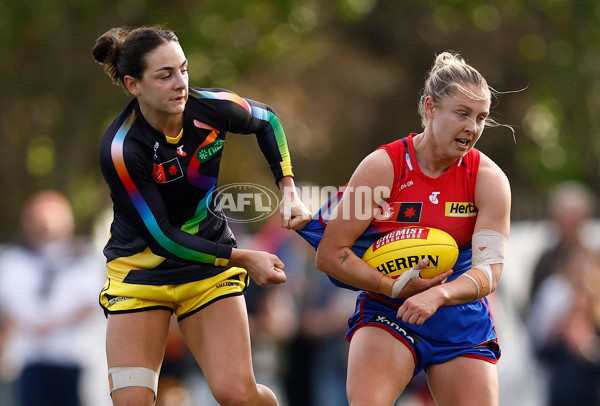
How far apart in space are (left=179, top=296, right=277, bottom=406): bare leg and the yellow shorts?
0.05 metres

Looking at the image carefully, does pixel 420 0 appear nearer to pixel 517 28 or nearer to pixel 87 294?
pixel 517 28

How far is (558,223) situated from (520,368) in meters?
1.62

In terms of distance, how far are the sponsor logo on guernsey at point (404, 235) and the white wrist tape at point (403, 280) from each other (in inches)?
7.0

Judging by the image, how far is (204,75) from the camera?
17.0 metres

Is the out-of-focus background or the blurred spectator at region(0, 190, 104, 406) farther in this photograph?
the out-of-focus background

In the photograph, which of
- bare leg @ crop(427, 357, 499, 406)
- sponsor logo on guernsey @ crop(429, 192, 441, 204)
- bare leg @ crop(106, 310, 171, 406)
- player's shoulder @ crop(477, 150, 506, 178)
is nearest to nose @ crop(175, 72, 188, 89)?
bare leg @ crop(106, 310, 171, 406)

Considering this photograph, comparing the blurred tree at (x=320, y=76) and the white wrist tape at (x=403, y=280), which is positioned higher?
the blurred tree at (x=320, y=76)

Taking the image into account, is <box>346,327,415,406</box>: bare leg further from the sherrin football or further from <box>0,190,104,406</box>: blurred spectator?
<box>0,190,104,406</box>: blurred spectator

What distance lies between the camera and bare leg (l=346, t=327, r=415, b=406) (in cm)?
502

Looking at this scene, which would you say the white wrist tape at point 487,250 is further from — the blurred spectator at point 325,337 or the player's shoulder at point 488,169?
the blurred spectator at point 325,337

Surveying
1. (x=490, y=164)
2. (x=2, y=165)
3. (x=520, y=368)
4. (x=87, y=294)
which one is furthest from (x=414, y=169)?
(x=2, y=165)

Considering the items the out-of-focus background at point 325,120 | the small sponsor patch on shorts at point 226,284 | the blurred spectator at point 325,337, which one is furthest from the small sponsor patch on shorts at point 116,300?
the blurred spectator at point 325,337

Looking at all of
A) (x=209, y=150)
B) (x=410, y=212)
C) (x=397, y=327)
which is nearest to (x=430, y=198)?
(x=410, y=212)

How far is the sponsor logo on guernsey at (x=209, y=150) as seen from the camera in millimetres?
5453
